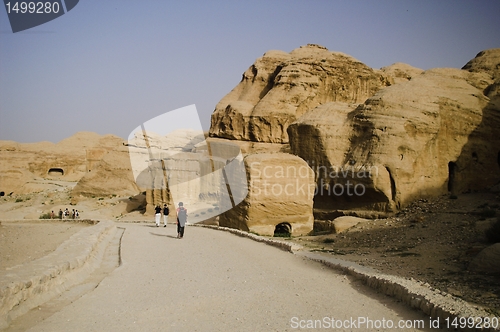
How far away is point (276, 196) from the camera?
16.3 m

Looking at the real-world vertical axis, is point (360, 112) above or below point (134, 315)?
above

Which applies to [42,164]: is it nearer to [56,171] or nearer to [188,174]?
[56,171]

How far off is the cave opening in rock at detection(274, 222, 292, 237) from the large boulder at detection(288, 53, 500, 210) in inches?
131

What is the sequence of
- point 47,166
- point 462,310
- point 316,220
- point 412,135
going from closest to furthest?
point 462,310 < point 412,135 < point 316,220 < point 47,166

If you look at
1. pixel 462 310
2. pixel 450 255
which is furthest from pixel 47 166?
pixel 462 310

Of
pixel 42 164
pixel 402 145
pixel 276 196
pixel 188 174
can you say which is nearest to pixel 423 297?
pixel 276 196

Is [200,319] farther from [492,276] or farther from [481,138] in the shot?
[481,138]

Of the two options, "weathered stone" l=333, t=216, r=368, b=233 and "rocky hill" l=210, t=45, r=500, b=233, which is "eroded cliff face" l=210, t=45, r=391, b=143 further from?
"weathered stone" l=333, t=216, r=368, b=233

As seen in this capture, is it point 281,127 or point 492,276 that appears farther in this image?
point 281,127

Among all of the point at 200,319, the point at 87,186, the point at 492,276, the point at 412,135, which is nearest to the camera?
the point at 200,319

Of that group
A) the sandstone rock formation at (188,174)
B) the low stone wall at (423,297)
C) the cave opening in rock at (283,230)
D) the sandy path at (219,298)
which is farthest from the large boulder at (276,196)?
the low stone wall at (423,297)

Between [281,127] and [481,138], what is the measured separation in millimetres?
24880

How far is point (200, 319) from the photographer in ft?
18.4

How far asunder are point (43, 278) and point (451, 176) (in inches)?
704
